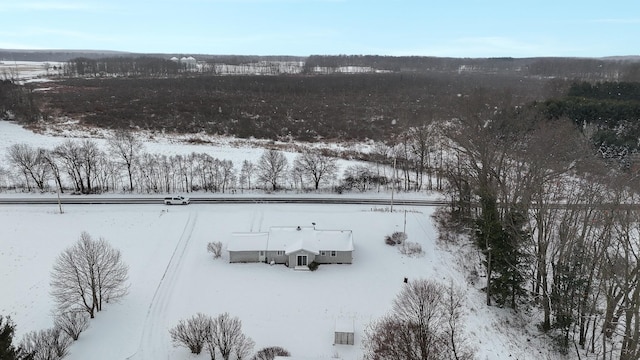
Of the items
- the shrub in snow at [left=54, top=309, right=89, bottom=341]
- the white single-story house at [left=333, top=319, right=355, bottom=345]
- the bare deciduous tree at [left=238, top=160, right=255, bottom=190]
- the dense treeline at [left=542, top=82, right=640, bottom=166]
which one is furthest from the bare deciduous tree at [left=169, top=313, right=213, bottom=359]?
the dense treeline at [left=542, top=82, right=640, bottom=166]

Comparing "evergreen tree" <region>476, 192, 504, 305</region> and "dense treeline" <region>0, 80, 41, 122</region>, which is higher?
"dense treeline" <region>0, 80, 41, 122</region>

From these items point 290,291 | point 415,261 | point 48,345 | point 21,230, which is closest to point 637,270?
point 415,261

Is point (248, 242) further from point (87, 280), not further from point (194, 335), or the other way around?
point (87, 280)

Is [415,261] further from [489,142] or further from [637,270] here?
[637,270]

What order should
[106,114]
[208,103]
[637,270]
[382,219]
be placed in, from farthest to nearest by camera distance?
[208,103]
[106,114]
[382,219]
[637,270]

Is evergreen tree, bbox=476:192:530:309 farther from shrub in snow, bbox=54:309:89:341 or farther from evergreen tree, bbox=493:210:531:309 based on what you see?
shrub in snow, bbox=54:309:89:341

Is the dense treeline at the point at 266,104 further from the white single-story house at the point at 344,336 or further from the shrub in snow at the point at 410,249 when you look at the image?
the white single-story house at the point at 344,336

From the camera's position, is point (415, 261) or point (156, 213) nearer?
point (415, 261)
